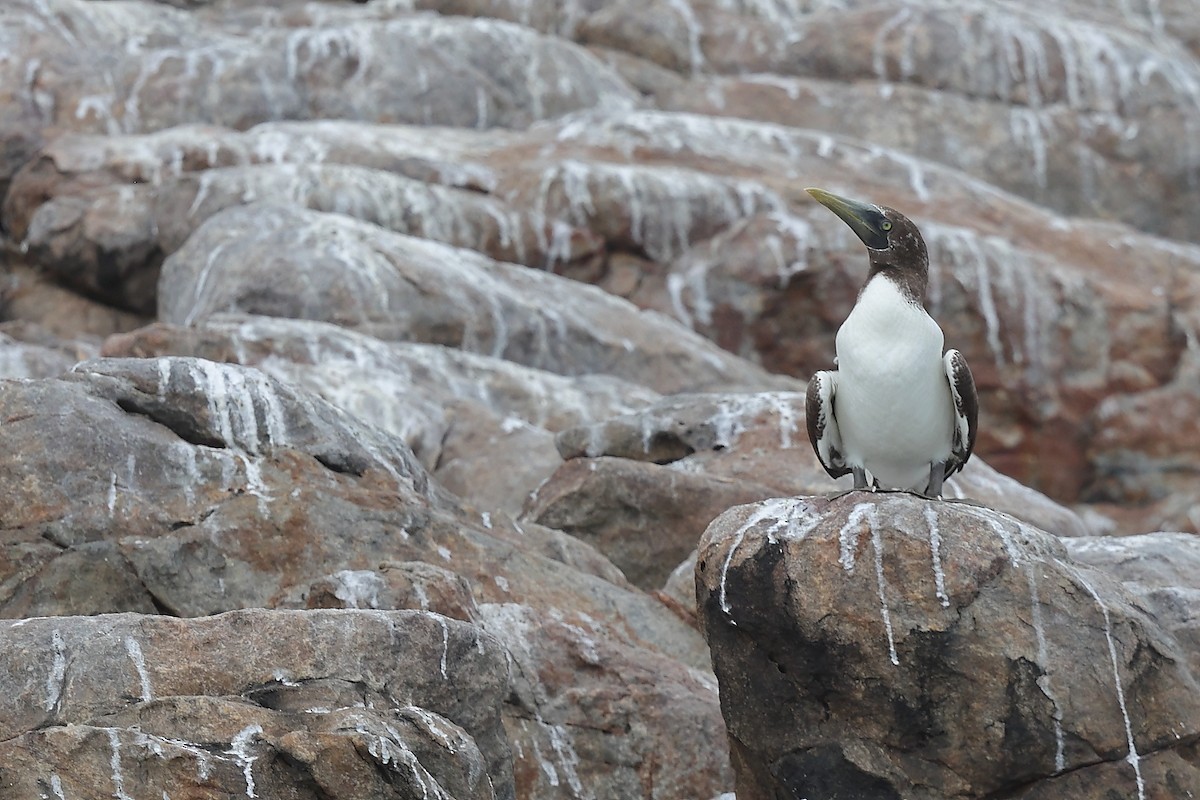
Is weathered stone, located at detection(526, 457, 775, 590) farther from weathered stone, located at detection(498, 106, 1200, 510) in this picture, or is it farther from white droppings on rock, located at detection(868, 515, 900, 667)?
weathered stone, located at detection(498, 106, 1200, 510)

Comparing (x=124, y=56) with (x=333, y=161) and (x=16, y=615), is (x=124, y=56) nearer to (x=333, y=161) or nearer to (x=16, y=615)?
(x=333, y=161)

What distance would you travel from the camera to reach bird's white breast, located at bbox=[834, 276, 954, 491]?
7488 mm

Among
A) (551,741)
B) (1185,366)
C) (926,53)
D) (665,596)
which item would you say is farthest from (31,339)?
(926,53)

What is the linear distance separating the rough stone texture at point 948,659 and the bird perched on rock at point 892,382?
2.60 ft

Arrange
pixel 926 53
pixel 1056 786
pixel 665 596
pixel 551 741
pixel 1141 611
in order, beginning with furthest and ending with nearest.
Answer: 1. pixel 926 53
2. pixel 665 596
3. pixel 551 741
4. pixel 1141 611
5. pixel 1056 786

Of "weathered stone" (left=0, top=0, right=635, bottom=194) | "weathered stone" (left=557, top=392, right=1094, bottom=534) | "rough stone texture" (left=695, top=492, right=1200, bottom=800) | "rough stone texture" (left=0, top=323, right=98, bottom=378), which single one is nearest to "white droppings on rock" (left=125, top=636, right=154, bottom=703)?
"rough stone texture" (left=695, top=492, right=1200, bottom=800)

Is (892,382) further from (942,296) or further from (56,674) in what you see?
(942,296)

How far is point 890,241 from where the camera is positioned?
7684 mm

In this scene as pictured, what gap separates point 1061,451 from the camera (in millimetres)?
19938

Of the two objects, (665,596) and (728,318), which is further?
(728,318)

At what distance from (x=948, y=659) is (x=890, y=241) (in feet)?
6.75

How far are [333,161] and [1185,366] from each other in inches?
412

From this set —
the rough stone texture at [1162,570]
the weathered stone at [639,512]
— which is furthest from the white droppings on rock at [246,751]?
the weathered stone at [639,512]

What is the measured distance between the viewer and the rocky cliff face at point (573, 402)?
21.7ft
